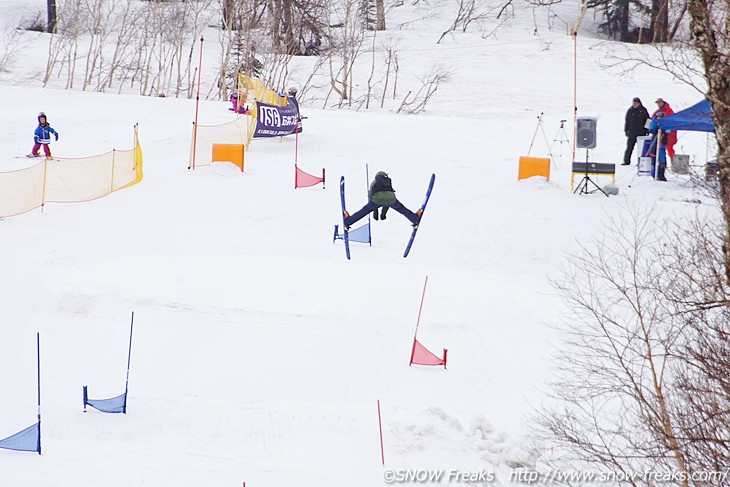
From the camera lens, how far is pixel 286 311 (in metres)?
13.2

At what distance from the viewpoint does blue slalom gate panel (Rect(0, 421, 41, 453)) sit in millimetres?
7855

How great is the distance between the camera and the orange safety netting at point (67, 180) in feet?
56.4

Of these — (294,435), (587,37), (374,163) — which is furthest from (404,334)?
(587,37)

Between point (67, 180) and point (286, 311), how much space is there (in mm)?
7749

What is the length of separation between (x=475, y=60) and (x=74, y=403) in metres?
38.4

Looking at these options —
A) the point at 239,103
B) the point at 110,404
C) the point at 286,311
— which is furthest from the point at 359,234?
the point at 239,103

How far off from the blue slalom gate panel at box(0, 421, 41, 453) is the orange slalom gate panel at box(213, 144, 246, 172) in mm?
13664

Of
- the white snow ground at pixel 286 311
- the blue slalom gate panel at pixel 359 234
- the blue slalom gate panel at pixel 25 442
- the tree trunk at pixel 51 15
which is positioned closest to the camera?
the blue slalom gate panel at pixel 25 442

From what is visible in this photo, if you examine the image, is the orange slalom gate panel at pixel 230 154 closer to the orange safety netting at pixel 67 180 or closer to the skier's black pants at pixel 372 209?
the orange safety netting at pixel 67 180

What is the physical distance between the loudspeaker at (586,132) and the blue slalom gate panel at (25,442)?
14.1 m

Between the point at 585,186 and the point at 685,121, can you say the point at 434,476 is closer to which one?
the point at 585,186

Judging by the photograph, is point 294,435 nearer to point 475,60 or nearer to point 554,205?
point 554,205

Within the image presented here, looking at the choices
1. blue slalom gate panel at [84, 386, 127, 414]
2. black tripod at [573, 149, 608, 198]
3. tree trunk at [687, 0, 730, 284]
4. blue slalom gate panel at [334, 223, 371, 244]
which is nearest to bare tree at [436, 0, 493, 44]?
black tripod at [573, 149, 608, 198]

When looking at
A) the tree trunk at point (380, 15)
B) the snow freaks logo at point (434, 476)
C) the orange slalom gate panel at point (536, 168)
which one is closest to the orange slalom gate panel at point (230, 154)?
the orange slalom gate panel at point (536, 168)
